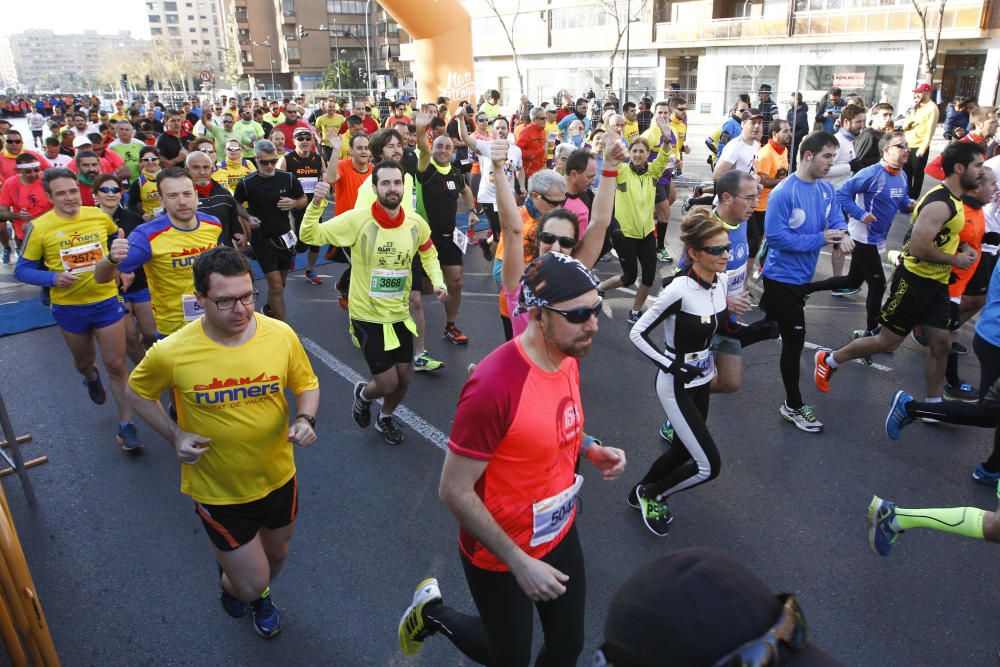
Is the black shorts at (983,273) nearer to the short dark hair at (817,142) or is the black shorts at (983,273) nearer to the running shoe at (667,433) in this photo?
Result: the short dark hair at (817,142)

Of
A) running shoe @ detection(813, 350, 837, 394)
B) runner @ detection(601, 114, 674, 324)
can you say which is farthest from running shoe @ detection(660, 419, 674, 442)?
runner @ detection(601, 114, 674, 324)

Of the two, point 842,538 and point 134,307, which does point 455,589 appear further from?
point 134,307

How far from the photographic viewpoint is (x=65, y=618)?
3.48m

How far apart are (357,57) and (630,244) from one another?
84836mm

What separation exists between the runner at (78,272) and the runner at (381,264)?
69.9 inches

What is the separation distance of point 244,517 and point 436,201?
472 cm

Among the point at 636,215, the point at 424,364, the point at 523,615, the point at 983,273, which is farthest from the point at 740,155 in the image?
the point at 523,615

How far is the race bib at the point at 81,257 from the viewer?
5039 mm

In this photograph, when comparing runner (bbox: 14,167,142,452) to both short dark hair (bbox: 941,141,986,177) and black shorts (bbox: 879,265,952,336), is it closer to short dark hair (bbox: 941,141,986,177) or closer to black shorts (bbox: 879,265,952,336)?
black shorts (bbox: 879,265,952,336)

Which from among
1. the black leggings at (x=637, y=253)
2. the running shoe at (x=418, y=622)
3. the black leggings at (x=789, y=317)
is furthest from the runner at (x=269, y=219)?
the running shoe at (x=418, y=622)

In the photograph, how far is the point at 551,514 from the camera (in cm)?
241

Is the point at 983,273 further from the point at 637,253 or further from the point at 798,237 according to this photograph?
the point at 637,253

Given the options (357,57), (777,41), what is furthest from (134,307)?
(357,57)

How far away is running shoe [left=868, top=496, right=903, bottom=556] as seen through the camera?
11.2 ft
